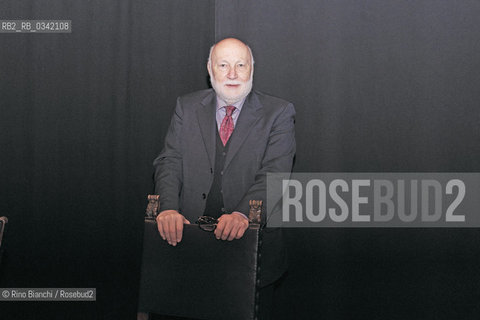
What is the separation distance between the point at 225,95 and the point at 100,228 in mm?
1289

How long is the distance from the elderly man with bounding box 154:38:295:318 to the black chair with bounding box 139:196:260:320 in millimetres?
215

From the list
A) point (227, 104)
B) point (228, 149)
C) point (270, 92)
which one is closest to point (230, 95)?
point (227, 104)

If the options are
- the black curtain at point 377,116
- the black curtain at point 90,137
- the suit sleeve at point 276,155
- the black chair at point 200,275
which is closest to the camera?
the black chair at point 200,275

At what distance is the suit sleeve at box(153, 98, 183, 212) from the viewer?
6.75 ft

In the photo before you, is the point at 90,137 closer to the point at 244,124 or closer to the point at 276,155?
the point at 244,124

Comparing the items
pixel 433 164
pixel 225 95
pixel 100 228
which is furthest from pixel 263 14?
pixel 100 228

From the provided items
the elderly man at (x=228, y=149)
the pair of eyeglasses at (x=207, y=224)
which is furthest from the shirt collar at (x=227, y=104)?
the pair of eyeglasses at (x=207, y=224)

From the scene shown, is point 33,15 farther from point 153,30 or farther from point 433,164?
point 433,164

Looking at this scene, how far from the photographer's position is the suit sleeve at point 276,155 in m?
2.03

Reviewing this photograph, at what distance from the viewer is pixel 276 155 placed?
2119 millimetres

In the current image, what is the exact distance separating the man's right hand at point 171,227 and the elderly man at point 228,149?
17 cm

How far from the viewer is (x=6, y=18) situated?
3.01 metres

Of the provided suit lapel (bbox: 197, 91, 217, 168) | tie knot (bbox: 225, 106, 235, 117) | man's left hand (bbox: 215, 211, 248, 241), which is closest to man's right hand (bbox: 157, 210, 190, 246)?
man's left hand (bbox: 215, 211, 248, 241)

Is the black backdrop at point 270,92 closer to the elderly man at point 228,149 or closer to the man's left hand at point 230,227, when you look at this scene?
the elderly man at point 228,149
